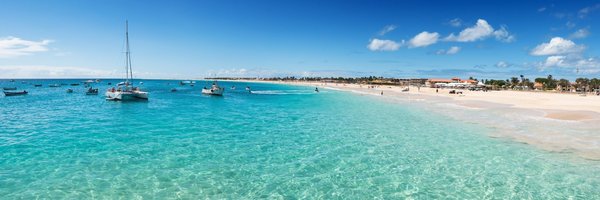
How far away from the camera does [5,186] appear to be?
1119 cm

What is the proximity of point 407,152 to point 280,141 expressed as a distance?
23.0 ft

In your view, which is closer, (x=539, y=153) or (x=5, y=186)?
(x=5, y=186)

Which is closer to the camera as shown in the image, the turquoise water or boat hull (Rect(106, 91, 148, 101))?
the turquoise water

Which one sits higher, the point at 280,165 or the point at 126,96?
the point at 126,96

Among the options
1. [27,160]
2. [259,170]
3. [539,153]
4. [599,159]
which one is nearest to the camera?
[259,170]

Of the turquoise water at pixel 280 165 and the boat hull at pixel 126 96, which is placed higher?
the boat hull at pixel 126 96

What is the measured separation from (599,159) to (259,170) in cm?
1544

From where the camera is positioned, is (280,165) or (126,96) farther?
(126,96)

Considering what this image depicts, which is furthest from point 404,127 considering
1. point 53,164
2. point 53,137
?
point 53,137

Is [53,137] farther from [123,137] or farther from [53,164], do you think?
[53,164]

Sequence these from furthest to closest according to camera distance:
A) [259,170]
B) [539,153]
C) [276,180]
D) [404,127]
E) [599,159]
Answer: [404,127] → [539,153] → [599,159] → [259,170] → [276,180]

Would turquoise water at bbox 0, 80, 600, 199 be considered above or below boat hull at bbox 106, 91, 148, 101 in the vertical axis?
below

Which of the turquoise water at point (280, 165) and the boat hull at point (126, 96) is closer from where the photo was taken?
the turquoise water at point (280, 165)

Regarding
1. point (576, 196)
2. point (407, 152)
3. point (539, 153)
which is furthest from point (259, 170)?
point (539, 153)
